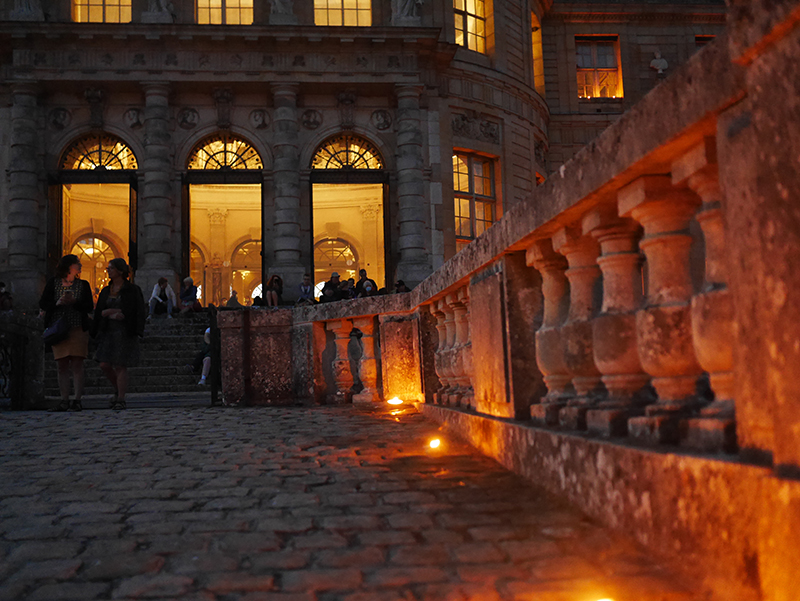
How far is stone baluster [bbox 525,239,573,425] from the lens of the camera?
303 cm

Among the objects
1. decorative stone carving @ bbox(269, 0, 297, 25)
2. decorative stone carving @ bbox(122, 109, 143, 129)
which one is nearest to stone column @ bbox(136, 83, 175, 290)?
decorative stone carving @ bbox(122, 109, 143, 129)

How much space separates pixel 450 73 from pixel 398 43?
1.90 metres

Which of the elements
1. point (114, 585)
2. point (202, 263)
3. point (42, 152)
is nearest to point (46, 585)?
point (114, 585)

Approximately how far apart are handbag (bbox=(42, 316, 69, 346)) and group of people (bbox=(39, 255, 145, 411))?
0.03 metres

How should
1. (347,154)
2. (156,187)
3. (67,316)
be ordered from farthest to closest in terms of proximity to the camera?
(347,154)
(156,187)
(67,316)

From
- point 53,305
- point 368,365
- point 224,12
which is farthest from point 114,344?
point 224,12

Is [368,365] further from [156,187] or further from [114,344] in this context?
[156,187]

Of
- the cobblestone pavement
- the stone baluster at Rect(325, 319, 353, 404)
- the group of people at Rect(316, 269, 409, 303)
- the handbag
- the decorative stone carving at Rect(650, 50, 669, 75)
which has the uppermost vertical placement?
the decorative stone carving at Rect(650, 50, 669, 75)

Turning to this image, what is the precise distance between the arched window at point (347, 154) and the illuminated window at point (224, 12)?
3950 millimetres

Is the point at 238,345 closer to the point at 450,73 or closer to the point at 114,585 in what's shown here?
the point at 114,585

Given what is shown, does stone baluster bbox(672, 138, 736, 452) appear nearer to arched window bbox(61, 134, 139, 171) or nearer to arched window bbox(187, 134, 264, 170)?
arched window bbox(187, 134, 264, 170)

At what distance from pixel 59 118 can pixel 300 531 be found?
18.9m

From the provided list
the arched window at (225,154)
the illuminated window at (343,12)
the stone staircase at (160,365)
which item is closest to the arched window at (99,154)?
the arched window at (225,154)

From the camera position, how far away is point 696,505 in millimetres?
1816
